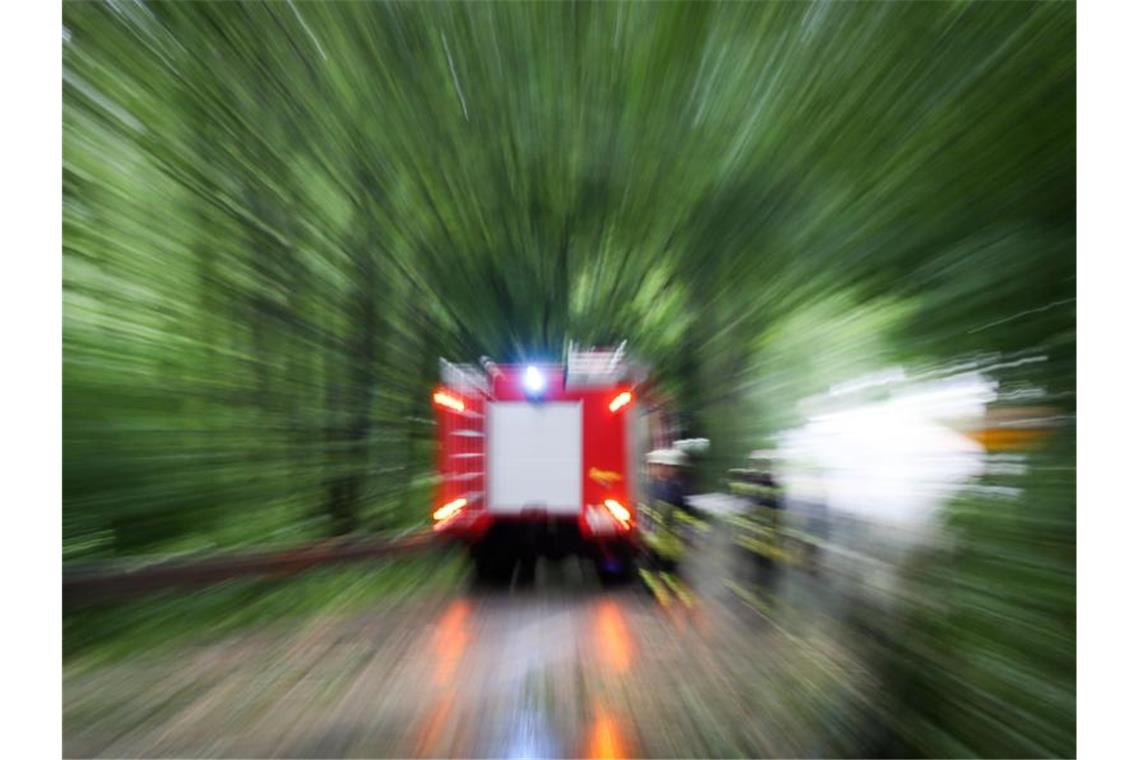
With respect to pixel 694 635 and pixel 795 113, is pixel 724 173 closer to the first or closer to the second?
pixel 795 113

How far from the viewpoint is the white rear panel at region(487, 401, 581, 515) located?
393cm

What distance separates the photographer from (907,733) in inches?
72.7

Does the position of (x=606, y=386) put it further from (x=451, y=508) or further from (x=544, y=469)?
(x=451, y=508)

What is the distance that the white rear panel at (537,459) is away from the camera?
3.93 m

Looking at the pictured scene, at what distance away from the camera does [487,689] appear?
7.20 feet

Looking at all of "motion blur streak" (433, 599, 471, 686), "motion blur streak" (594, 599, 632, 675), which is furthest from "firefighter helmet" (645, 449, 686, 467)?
"motion blur streak" (433, 599, 471, 686)

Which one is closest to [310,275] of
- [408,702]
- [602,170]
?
[602,170]

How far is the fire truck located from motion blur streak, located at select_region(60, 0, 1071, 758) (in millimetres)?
44

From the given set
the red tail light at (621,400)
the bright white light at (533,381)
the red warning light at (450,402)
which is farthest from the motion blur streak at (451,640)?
the red tail light at (621,400)

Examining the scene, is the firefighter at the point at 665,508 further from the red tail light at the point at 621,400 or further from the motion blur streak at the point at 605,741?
the motion blur streak at the point at 605,741

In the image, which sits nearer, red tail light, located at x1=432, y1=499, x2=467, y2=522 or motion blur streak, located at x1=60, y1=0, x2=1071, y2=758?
motion blur streak, located at x1=60, y1=0, x2=1071, y2=758

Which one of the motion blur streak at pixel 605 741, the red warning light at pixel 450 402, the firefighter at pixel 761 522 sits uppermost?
the red warning light at pixel 450 402

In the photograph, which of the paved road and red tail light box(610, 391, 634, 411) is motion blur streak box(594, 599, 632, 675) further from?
red tail light box(610, 391, 634, 411)

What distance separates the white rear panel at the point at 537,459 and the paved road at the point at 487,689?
2.78 feet
